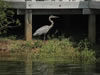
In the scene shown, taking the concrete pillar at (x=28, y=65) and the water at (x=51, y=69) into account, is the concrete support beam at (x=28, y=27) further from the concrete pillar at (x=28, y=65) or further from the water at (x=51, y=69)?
the water at (x=51, y=69)

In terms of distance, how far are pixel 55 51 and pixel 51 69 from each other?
15.1 feet

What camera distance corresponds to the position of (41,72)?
60.1 ft

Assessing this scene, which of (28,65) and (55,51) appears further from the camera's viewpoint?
(55,51)

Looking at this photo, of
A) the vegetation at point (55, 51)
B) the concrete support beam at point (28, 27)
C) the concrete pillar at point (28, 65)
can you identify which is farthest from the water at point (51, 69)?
the concrete support beam at point (28, 27)

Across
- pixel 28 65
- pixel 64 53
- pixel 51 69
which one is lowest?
pixel 51 69

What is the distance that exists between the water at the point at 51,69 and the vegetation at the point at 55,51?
121 centimetres

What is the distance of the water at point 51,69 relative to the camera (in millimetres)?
18141

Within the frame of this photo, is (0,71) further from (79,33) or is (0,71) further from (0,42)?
(79,33)

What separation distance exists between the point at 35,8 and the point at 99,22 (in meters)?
A: 6.68

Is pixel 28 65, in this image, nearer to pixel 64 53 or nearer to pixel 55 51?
pixel 55 51

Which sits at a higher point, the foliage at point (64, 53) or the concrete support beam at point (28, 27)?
the concrete support beam at point (28, 27)

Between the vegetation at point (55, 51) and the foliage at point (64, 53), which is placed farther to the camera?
the vegetation at point (55, 51)

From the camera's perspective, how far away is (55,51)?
77.6ft

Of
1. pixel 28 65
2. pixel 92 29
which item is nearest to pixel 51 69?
pixel 28 65
